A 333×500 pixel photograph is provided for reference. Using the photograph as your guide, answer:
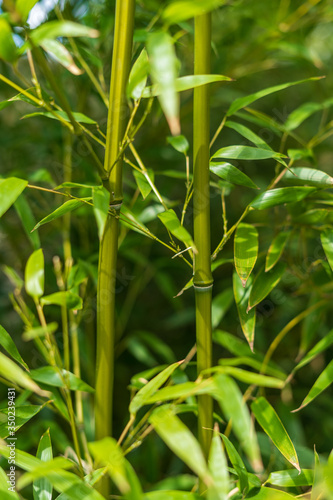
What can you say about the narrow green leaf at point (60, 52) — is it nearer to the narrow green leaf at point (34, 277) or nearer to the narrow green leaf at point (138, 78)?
the narrow green leaf at point (138, 78)

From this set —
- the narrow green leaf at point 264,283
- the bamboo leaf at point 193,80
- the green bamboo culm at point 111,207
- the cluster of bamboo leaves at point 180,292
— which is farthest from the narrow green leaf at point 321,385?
the bamboo leaf at point 193,80

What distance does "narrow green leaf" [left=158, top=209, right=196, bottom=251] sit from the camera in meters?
0.39

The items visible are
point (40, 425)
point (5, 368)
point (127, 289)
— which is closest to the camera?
point (5, 368)

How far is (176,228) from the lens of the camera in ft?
1.33

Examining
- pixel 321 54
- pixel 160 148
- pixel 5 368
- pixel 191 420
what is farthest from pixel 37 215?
pixel 321 54

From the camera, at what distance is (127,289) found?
107 cm

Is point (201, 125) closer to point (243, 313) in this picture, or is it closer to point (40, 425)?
point (243, 313)

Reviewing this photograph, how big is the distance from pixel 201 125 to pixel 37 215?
53 cm

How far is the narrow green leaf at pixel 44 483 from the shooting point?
1.46 ft

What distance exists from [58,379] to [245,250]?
0.24 meters

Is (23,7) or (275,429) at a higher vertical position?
(23,7)

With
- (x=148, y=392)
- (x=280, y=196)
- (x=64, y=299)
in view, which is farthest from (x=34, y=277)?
(x=280, y=196)

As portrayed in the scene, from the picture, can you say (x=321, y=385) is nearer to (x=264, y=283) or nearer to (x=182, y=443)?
(x=264, y=283)

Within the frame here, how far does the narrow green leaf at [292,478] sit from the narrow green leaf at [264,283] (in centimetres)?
17
